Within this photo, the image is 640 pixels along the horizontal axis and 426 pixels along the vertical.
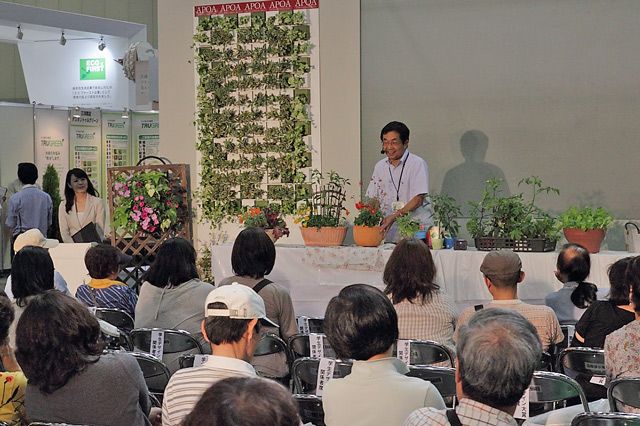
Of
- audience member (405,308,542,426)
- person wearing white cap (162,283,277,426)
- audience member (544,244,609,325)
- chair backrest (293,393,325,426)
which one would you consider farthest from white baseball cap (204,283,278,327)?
audience member (544,244,609,325)

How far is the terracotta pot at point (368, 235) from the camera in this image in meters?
5.93

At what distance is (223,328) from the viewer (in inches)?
94.8

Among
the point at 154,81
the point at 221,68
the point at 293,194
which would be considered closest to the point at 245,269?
the point at 293,194

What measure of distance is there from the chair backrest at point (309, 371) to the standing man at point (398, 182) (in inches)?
116

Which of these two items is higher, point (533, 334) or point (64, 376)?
point (533, 334)

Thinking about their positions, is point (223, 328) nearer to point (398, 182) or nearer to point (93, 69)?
point (398, 182)

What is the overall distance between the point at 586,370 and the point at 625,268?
501mm

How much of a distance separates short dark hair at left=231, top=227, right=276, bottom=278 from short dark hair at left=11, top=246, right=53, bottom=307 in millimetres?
929

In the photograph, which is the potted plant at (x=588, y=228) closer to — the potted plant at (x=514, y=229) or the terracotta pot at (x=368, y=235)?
the potted plant at (x=514, y=229)

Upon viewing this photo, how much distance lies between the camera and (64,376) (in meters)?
2.40

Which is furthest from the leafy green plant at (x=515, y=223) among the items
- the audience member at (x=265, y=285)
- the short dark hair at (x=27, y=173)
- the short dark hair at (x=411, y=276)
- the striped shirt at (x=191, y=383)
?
the short dark hair at (x=27, y=173)

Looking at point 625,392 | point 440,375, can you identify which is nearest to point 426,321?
point 440,375

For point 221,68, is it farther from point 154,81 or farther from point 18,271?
point 18,271

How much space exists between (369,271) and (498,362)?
13.8ft
